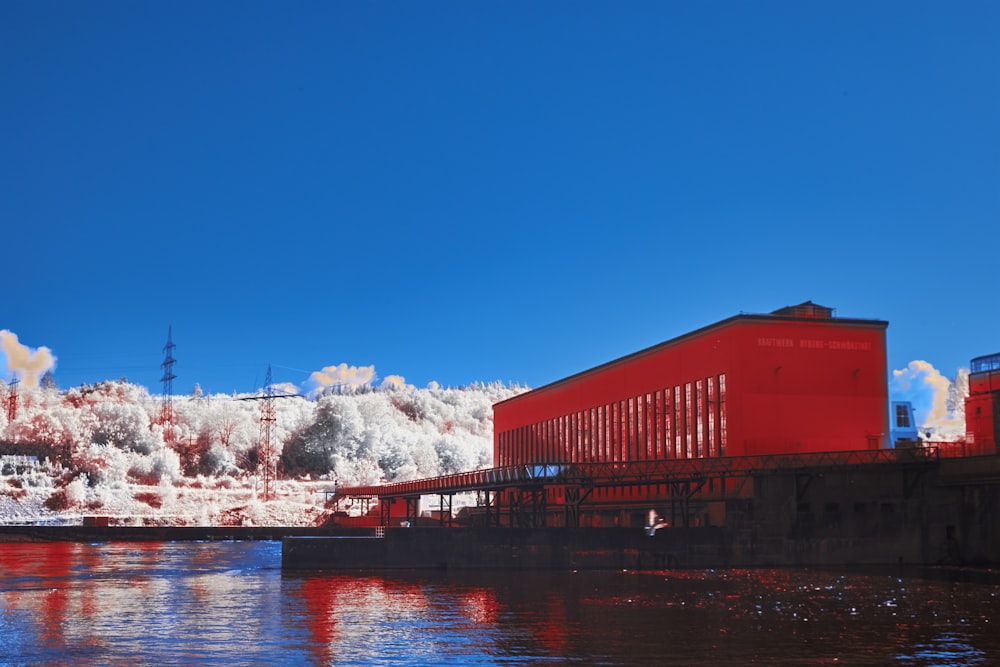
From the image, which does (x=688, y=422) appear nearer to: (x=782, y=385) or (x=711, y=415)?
(x=711, y=415)

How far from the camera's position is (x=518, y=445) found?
468 feet

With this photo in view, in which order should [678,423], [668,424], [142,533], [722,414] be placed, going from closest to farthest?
[722,414] → [678,423] → [668,424] → [142,533]

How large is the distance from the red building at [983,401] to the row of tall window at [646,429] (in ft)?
60.2

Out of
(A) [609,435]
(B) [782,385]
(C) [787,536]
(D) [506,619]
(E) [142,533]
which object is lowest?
(E) [142,533]

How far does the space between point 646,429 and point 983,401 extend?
94.8ft

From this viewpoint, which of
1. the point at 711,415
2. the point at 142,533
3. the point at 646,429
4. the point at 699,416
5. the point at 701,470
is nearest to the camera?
the point at 701,470

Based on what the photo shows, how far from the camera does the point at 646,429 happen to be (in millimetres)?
100938

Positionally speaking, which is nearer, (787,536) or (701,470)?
(787,536)

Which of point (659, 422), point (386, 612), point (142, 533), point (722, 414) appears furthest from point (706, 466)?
point (142, 533)

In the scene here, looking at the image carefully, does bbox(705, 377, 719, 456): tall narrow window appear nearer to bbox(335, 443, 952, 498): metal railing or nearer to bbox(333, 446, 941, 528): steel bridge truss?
bbox(333, 446, 941, 528): steel bridge truss

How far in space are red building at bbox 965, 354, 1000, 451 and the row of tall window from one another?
1836 cm

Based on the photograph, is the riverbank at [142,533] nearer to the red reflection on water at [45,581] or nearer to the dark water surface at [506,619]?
the red reflection on water at [45,581]

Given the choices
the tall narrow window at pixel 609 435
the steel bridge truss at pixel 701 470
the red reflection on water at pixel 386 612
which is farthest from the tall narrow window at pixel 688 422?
the red reflection on water at pixel 386 612

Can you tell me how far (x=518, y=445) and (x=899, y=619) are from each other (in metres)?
103
